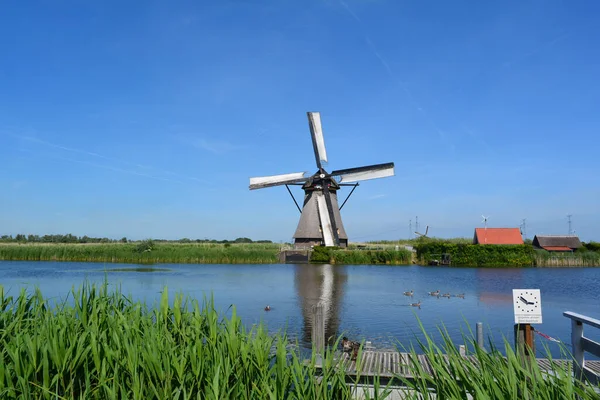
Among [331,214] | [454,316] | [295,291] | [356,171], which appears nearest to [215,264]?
[331,214]

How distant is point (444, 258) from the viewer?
34.1m

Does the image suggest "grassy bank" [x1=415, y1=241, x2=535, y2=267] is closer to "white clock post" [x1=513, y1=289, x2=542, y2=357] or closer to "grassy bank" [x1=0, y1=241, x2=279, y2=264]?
"grassy bank" [x1=0, y1=241, x2=279, y2=264]

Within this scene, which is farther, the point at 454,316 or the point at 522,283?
the point at 522,283

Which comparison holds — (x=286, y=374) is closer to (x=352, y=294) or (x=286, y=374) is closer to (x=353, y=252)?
(x=352, y=294)

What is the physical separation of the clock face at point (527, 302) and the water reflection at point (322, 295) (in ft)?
8.64

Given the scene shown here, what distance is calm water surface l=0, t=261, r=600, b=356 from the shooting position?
1088cm

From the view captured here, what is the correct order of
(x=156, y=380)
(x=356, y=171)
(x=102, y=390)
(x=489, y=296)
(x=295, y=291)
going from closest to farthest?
(x=156, y=380)
(x=102, y=390)
(x=489, y=296)
(x=295, y=291)
(x=356, y=171)

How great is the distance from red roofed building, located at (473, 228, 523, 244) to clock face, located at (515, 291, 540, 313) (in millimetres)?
38553

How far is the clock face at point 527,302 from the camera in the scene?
5.23m

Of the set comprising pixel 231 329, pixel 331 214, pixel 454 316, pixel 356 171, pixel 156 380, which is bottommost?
pixel 454 316

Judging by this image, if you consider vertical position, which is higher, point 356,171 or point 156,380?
point 356,171

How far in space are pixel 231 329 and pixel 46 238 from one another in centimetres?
6741

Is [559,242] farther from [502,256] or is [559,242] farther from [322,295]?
[322,295]

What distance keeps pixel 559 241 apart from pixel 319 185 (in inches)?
1011
